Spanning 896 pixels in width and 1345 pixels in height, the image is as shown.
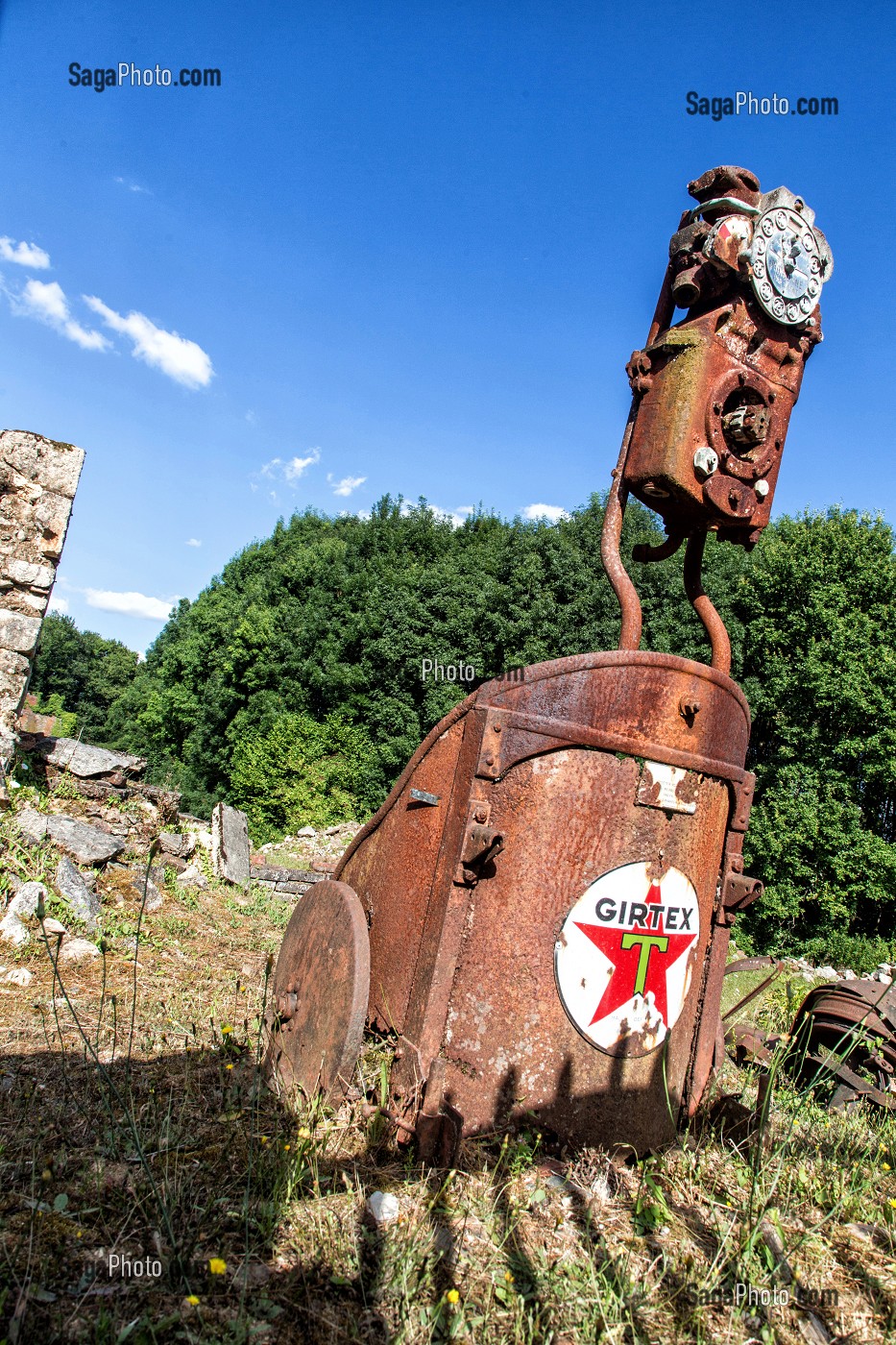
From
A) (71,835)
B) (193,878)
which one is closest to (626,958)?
(71,835)

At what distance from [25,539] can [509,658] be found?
1433 centimetres

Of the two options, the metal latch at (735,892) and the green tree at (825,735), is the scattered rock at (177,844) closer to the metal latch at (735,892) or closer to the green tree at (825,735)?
the metal latch at (735,892)

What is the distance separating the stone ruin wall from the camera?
22.1ft

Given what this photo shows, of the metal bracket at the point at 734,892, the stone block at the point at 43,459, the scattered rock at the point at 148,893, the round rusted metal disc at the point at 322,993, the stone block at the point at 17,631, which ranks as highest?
the stone block at the point at 43,459

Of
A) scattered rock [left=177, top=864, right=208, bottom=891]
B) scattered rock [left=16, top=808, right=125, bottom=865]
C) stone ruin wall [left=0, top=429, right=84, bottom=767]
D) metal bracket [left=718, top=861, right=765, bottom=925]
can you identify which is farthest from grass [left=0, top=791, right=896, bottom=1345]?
scattered rock [left=177, top=864, right=208, bottom=891]

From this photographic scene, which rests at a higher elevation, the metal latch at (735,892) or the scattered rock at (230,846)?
the metal latch at (735,892)

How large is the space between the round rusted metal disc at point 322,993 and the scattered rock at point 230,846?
5.78m

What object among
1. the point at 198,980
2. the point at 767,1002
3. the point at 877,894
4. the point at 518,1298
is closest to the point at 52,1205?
the point at 518,1298

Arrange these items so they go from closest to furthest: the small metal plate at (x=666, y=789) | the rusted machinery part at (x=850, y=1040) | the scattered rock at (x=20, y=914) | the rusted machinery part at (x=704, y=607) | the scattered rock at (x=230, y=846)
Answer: the small metal plate at (x=666, y=789)
the rusted machinery part at (x=704, y=607)
the rusted machinery part at (x=850, y=1040)
the scattered rock at (x=20, y=914)
the scattered rock at (x=230, y=846)

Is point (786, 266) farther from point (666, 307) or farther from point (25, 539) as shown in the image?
point (25, 539)

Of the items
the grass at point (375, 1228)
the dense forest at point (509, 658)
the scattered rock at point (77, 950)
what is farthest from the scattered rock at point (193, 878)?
the dense forest at point (509, 658)

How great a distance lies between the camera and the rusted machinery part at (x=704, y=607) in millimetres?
3365

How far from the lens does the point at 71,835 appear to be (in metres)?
6.57

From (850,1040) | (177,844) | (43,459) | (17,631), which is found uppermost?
(43,459)
